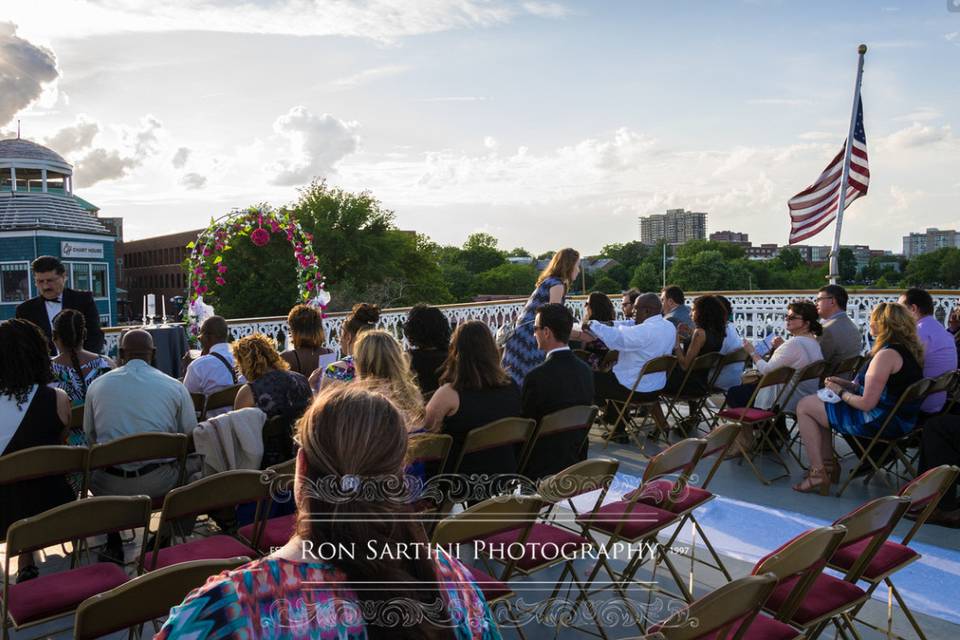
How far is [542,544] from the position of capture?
309 centimetres

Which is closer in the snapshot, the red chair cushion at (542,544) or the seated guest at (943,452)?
the red chair cushion at (542,544)

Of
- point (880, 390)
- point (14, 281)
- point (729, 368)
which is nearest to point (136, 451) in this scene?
point (880, 390)

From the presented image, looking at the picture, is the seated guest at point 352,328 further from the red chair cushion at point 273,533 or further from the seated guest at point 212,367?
the red chair cushion at point 273,533

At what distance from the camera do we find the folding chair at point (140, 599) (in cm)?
192

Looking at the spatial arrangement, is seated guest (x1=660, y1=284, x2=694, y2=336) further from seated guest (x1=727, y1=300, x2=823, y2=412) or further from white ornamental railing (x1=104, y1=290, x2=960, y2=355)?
white ornamental railing (x1=104, y1=290, x2=960, y2=355)

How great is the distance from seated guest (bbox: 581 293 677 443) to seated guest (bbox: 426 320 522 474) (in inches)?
98.2

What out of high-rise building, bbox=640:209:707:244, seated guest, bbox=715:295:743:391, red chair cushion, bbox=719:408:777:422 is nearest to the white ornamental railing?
seated guest, bbox=715:295:743:391

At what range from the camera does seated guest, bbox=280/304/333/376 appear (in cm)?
546

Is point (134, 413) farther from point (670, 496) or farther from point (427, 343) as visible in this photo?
point (670, 496)

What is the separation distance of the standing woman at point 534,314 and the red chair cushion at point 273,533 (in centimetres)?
256

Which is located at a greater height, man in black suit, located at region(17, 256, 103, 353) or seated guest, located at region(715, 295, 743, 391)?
man in black suit, located at region(17, 256, 103, 353)

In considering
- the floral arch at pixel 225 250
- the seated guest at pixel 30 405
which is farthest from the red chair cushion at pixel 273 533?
the floral arch at pixel 225 250

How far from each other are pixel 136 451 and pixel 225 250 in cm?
744

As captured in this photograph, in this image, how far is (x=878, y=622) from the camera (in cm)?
343
